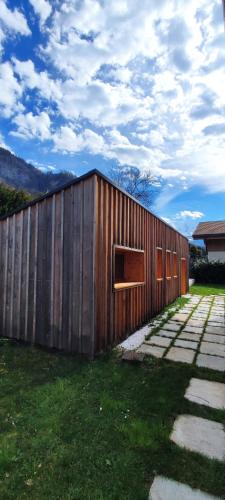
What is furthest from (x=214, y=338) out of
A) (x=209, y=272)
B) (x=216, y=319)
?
(x=209, y=272)

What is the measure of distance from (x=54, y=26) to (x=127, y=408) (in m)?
7.28

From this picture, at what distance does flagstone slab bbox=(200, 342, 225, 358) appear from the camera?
4016 mm

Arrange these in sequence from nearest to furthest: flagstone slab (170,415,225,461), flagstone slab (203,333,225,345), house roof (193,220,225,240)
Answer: flagstone slab (170,415,225,461) → flagstone slab (203,333,225,345) → house roof (193,220,225,240)

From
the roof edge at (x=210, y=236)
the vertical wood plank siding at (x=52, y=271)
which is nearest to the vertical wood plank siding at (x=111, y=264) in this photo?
the vertical wood plank siding at (x=52, y=271)

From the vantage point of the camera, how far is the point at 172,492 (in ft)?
4.92

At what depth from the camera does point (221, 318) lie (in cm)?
648

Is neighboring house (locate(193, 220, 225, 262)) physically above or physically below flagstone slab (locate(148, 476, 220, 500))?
above

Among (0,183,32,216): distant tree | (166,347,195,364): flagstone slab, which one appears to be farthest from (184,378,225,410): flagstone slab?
(0,183,32,216): distant tree

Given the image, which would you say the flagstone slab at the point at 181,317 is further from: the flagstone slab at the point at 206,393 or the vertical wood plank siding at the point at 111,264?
the flagstone slab at the point at 206,393

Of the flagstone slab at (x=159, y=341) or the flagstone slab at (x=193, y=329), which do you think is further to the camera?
the flagstone slab at (x=193, y=329)

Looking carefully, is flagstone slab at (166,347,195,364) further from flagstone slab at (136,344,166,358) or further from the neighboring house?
the neighboring house

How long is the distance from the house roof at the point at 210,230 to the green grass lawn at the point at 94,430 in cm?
1600

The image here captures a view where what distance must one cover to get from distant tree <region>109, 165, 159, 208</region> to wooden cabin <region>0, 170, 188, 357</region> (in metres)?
17.9

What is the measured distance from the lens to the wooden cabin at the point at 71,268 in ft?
12.2
